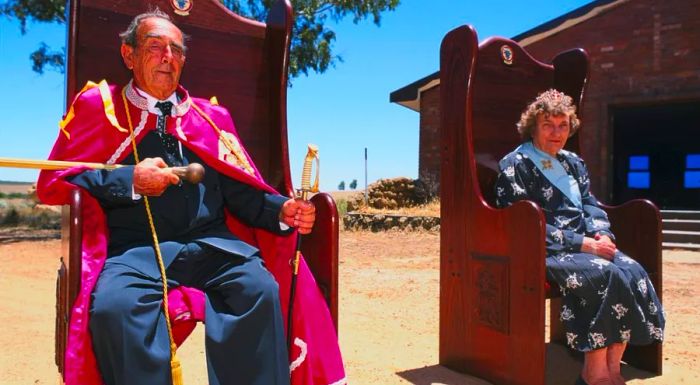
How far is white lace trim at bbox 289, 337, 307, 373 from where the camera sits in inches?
87.3

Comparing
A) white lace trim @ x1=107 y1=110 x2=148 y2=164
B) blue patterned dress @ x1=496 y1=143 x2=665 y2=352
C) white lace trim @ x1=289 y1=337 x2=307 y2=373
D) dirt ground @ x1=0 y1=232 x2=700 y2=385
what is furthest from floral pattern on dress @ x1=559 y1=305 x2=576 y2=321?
white lace trim @ x1=107 y1=110 x2=148 y2=164

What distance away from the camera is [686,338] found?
403 centimetres

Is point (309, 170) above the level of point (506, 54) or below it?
below

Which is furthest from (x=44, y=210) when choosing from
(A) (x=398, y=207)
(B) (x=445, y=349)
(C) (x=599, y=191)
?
(B) (x=445, y=349)

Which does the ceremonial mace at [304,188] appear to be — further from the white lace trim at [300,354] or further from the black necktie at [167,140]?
the black necktie at [167,140]

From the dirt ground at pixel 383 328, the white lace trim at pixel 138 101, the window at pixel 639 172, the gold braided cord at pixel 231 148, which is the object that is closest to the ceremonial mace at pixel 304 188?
the gold braided cord at pixel 231 148

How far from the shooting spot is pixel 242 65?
3051 mm

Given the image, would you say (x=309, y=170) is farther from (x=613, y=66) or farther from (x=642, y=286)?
(x=613, y=66)

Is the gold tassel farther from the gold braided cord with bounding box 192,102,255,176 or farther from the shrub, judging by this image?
the shrub

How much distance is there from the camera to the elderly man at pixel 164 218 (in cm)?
189

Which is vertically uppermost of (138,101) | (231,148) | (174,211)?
(138,101)

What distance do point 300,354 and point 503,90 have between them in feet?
7.22

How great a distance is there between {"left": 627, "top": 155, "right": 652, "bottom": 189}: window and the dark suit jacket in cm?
1606

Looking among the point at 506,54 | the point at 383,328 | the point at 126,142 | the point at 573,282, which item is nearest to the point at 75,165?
the point at 126,142
